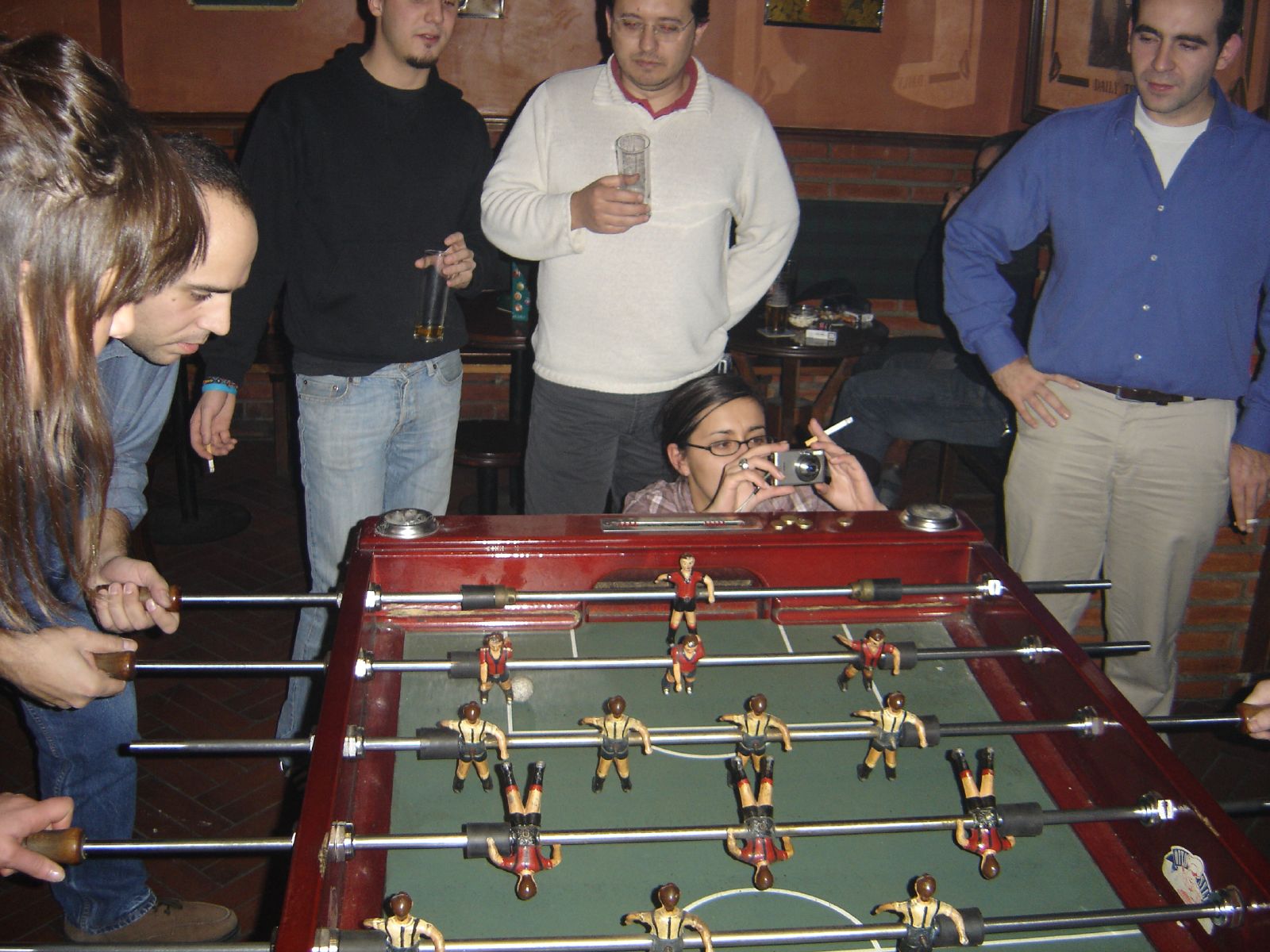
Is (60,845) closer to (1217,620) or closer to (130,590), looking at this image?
(130,590)

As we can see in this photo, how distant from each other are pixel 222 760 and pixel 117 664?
161cm

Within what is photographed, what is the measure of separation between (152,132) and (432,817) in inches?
37.8

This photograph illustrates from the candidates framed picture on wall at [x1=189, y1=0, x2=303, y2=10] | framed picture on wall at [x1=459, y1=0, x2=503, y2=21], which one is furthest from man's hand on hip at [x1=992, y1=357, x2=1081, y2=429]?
framed picture on wall at [x1=189, y1=0, x2=303, y2=10]

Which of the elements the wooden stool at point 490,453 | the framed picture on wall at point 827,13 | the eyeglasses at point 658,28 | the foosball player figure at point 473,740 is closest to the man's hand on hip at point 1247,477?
the eyeglasses at point 658,28

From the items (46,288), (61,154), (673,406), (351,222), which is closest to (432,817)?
(46,288)

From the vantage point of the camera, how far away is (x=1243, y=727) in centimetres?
150

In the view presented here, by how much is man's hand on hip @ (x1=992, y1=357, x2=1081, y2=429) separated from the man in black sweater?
1468mm

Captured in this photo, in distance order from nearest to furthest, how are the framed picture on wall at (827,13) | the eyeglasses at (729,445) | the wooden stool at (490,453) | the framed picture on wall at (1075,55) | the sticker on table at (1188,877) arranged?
1. the sticker on table at (1188,877)
2. the eyeglasses at (729,445)
3. the wooden stool at (490,453)
4. the framed picture on wall at (1075,55)
5. the framed picture on wall at (827,13)

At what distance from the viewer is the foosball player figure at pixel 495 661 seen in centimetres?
158

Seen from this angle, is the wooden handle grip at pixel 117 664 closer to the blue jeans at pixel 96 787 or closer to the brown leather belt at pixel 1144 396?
the blue jeans at pixel 96 787

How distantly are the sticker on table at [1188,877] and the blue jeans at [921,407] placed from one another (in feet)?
9.01

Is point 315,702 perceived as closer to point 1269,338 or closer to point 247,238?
point 247,238

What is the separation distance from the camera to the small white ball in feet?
5.47

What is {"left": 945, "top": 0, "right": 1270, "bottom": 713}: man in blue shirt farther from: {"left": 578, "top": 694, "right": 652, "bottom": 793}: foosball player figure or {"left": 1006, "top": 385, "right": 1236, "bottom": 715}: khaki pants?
{"left": 578, "top": 694, "right": 652, "bottom": 793}: foosball player figure
